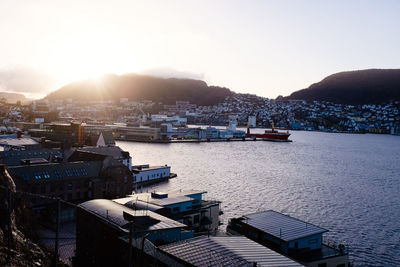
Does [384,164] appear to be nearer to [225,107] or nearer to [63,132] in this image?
[63,132]

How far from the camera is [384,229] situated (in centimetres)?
1755

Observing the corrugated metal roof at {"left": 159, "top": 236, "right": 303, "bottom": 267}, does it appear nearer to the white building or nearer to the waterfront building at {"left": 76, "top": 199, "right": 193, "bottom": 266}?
the waterfront building at {"left": 76, "top": 199, "right": 193, "bottom": 266}

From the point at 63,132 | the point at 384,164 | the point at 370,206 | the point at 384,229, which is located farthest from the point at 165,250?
the point at 384,164

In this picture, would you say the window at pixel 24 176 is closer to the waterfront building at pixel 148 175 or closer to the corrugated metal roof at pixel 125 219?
the corrugated metal roof at pixel 125 219

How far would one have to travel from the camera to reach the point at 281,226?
11555 millimetres

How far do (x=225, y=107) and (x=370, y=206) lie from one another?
140880 mm

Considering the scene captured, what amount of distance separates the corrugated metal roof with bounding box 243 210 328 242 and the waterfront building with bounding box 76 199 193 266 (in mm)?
3547

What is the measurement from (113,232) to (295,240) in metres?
5.70

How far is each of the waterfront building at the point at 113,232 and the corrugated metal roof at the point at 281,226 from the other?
3.55 metres

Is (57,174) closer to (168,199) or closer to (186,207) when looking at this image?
(168,199)

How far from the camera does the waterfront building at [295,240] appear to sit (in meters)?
10.4

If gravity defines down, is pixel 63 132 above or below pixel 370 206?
above

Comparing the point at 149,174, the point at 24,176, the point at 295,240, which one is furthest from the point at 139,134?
the point at 295,240

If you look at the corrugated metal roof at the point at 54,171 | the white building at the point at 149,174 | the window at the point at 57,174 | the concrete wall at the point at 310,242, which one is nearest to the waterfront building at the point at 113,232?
the concrete wall at the point at 310,242
